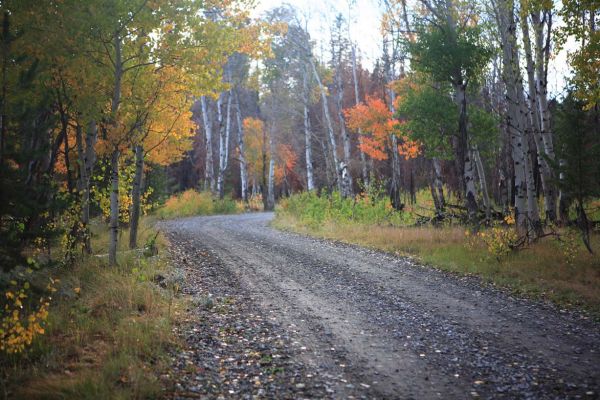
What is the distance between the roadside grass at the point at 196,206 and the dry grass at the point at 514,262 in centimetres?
1672

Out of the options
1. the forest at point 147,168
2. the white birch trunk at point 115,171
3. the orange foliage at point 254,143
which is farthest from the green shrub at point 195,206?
the white birch trunk at point 115,171

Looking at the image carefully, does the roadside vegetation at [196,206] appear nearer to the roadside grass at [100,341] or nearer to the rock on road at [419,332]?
the rock on road at [419,332]

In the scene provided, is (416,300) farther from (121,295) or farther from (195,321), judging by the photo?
(121,295)

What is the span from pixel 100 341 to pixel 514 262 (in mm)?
9050

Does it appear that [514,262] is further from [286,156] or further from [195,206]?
[286,156]

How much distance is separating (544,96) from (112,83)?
517 inches

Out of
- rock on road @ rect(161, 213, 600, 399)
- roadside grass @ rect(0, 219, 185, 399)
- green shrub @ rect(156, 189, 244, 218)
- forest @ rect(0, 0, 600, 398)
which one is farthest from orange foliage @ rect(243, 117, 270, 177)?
roadside grass @ rect(0, 219, 185, 399)

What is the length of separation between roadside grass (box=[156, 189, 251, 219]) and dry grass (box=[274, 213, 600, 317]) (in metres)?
16.7

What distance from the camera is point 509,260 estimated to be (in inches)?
428

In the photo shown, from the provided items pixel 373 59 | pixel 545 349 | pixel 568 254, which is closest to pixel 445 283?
pixel 568 254

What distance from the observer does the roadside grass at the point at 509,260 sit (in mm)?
8641

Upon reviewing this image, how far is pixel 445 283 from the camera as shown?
977 cm

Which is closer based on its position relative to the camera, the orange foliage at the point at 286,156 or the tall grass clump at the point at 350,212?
the tall grass clump at the point at 350,212

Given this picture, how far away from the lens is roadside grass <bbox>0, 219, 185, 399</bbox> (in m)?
4.84
